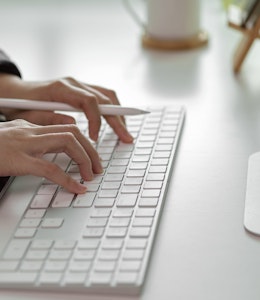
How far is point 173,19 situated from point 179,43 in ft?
0.18

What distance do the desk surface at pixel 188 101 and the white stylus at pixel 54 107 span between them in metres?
0.10

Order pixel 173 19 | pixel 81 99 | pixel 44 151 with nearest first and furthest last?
pixel 44 151 → pixel 81 99 → pixel 173 19

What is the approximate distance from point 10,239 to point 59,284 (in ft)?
0.39

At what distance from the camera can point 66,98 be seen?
118cm

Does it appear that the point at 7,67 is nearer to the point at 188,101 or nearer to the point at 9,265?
the point at 188,101

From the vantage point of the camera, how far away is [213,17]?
1822mm

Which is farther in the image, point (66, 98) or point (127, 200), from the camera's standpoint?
point (66, 98)

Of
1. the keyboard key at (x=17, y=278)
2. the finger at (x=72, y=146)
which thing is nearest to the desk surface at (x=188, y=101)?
the keyboard key at (x=17, y=278)

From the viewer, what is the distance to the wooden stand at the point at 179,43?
64.3 inches

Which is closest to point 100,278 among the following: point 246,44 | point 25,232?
point 25,232

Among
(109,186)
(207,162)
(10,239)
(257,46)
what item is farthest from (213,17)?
(10,239)

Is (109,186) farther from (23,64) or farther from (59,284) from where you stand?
(23,64)

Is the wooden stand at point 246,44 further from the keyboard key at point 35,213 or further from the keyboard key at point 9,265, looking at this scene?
the keyboard key at point 9,265

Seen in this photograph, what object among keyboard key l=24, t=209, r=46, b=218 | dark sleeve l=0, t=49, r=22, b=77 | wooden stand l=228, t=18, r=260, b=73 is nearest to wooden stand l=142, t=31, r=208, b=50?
wooden stand l=228, t=18, r=260, b=73
